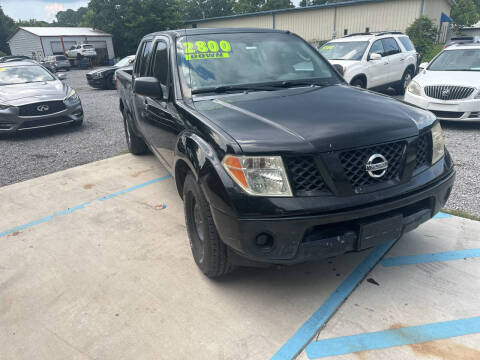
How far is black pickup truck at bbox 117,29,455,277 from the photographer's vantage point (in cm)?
215

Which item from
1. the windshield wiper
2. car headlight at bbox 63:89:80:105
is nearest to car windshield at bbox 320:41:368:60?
car headlight at bbox 63:89:80:105

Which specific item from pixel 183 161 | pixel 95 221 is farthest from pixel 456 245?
pixel 95 221

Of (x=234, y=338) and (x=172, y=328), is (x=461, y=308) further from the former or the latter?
(x=172, y=328)

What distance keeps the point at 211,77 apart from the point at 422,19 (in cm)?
2628

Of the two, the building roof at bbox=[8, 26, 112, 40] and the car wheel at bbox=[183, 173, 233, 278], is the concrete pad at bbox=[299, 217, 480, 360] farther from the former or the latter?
the building roof at bbox=[8, 26, 112, 40]

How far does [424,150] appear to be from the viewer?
2.57 metres

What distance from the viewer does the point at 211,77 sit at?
324 cm

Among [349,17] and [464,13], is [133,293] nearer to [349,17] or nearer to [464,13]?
[349,17]

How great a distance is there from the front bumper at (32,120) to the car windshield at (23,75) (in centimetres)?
120

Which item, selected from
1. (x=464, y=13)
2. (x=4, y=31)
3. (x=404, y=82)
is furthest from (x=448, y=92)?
(x=4, y=31)

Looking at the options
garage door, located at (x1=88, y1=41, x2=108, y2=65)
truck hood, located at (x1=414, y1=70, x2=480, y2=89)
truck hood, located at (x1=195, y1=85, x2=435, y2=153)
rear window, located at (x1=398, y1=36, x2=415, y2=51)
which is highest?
truck hood, located at (x1=195, y1=85, x2=435, y2=153)

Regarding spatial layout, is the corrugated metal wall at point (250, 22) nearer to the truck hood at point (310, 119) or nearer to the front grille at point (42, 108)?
the front grille at point (42, 108)

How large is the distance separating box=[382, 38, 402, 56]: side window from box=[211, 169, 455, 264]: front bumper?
9.20 metres

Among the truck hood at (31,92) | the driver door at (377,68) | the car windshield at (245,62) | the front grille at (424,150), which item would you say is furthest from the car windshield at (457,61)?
the truck hood at (31,92)
